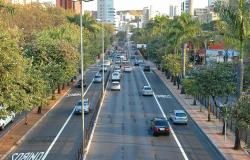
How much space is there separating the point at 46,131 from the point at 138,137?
25.4ft

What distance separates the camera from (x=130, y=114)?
51562 millimetres

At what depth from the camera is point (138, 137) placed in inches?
1578

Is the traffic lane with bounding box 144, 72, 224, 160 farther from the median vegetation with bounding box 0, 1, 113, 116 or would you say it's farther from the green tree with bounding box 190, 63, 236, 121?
the median vegetation with bounding box 0, 1, 113, 116

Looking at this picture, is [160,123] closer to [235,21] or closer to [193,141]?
[193,141]

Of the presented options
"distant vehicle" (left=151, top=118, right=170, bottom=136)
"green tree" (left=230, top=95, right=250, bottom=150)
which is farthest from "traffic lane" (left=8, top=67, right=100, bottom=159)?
"green tree" (left=230, top=95, right=250, bottom=150)

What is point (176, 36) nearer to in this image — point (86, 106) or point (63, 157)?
point (86, 106)

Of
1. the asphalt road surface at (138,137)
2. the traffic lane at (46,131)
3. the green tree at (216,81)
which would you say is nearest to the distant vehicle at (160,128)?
the asphalt road surface at (138,137)

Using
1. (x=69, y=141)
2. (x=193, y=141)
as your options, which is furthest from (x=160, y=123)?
(x=69, y=141)

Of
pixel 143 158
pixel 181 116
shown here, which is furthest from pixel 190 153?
pixel 181 116

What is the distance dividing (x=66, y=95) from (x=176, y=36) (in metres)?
17.4

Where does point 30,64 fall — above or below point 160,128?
above

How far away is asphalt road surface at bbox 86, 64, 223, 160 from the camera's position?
112 ft

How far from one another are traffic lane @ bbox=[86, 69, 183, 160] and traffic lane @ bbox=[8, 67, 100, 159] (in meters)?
3.36

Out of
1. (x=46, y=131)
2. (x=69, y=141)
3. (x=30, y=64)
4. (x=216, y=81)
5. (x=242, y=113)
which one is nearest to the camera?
(x=242, y=113)
